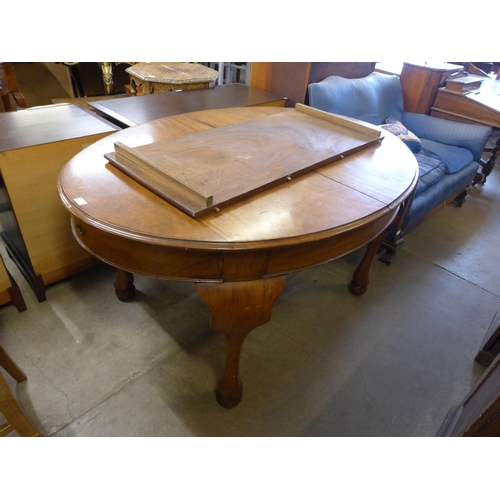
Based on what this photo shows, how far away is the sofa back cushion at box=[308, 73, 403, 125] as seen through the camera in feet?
7.03

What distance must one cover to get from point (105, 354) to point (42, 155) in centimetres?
88

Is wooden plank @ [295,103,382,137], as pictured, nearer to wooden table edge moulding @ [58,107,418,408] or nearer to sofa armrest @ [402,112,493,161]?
wooden table edge moulding @ [58,107,418,408]

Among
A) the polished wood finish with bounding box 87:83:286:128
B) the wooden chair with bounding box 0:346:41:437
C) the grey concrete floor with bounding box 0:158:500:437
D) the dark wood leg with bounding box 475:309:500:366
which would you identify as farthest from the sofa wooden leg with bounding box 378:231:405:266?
the wooden chair with bounding box 0:346:41:437

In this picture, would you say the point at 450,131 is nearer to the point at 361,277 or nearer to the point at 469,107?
the point at 469,107

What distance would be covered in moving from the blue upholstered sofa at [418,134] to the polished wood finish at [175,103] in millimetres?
382

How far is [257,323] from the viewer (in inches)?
41.3

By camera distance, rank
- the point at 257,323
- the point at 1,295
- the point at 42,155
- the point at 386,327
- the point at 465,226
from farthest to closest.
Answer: the point at 465,226 → the point at 386,327 → the point at 1,295 → the point at 42,155 → the point at 257,323

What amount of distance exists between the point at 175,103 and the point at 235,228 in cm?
141

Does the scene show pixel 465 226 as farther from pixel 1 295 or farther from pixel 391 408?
pixel 1 295

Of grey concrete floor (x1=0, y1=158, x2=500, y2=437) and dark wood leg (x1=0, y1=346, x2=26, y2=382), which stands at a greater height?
dark wood leg (x1=0, y1=346, x2=26, y2=382)

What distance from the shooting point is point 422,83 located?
2.88 m

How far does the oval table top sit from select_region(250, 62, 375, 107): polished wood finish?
4.06ft

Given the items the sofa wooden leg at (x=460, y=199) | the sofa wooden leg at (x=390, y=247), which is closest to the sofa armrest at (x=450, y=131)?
the sofa wooden leg at (x=460, y=199)
